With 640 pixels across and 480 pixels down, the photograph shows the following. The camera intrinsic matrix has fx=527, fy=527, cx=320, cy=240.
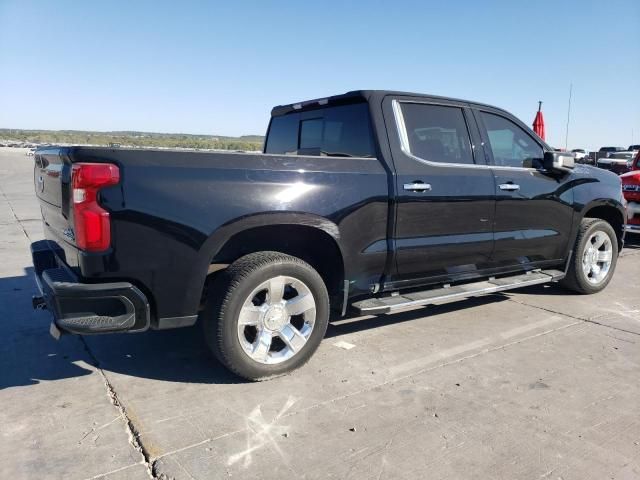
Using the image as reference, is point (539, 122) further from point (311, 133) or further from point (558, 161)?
point (311, 133)

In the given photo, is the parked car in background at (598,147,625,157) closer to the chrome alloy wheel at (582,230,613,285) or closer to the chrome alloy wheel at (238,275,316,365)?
the chrome alloy wheel at (582,230,613,285)

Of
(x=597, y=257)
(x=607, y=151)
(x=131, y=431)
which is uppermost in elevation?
(x=607, y=151)

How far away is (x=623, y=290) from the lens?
5996 millimetres

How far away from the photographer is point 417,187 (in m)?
3.91

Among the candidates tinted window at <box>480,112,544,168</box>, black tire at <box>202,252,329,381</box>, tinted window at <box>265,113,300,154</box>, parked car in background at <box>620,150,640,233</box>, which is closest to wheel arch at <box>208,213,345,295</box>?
black tire at <box>202,252,329,381</box>

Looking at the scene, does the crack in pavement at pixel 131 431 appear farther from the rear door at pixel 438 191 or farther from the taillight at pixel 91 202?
the rear door at pixel 438 191

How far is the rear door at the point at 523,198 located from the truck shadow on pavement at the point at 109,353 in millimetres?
1084

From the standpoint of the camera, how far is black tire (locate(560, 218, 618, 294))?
5406mm

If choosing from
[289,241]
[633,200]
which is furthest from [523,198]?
[633,200]

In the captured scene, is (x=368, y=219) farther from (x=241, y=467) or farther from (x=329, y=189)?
(x=241, y=467)

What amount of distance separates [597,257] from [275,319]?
4.07 metres

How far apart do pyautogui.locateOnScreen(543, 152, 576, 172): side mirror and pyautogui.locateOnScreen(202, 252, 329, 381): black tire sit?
2.72 meters

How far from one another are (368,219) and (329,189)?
39 cm

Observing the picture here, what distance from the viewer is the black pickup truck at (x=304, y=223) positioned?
2.90m
